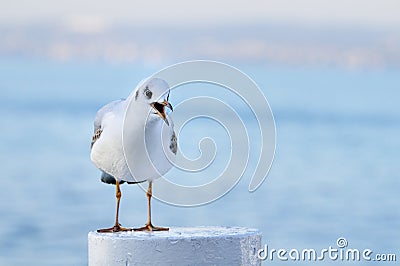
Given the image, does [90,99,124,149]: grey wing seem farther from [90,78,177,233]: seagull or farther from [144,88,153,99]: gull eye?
[144,88,153,99]: gull eye

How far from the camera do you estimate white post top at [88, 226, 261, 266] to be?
382cm

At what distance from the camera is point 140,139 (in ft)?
14.3

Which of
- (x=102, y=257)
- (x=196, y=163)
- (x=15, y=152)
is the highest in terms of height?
(x=15, y=152)

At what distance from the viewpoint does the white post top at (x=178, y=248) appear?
3.82 meters

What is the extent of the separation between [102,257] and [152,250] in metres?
0.25

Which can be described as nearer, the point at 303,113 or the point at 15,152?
the point at 15,152

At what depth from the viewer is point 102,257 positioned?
3959mm

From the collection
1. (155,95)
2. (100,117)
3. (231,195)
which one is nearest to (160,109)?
(155,95)

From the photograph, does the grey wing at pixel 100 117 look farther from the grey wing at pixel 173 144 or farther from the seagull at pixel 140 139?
the grey wing at pixel 173 144

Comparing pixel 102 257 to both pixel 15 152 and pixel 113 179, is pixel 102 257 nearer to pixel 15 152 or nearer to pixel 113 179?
pixel 113 179

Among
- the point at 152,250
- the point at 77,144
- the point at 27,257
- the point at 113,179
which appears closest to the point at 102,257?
the point at 152,250

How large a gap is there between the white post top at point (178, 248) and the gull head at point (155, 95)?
1.87 ft

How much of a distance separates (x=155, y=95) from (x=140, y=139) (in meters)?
0.24

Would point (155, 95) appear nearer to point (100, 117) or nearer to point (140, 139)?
point (140, 139)
